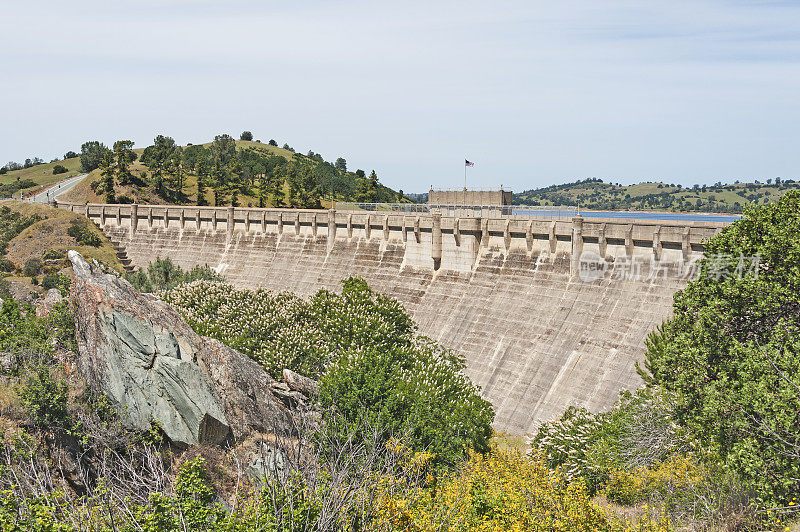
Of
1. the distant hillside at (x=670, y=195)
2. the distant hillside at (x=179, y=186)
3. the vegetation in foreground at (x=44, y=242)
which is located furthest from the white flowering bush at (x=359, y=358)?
the distant hillside at (x=670, y=195)

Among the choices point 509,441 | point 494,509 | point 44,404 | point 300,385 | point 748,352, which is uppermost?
point 748,352

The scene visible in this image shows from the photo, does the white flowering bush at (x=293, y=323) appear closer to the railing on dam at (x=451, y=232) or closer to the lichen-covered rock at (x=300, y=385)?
the lichen-covered rock at (x=300, y=385)

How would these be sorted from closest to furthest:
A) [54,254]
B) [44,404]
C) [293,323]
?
[44,404], [293,323], [54,254]

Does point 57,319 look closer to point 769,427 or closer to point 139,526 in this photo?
point 139,526

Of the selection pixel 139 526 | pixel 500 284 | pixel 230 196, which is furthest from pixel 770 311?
pixel 230 196

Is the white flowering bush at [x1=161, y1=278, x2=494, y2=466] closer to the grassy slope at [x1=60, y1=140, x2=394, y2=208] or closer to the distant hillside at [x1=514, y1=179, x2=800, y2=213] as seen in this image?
the grassy slope at [x1=60, y1=140, x2=394, y2=208]

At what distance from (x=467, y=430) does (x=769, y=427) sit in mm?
12114

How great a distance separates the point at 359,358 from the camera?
102 ft

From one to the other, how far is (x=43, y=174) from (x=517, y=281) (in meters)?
133

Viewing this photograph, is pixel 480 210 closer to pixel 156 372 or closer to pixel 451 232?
pixel 451 232

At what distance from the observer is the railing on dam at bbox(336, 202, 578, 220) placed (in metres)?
43.8

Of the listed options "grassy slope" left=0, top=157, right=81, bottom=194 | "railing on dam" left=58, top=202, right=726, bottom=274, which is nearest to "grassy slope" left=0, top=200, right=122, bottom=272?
"railing on dam" left=58, top=202, right=726, bottom=274

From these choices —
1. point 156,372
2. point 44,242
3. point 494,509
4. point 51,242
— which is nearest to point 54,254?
point 51,242

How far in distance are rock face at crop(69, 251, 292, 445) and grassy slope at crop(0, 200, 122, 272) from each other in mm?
48051
